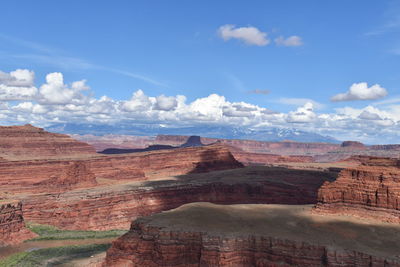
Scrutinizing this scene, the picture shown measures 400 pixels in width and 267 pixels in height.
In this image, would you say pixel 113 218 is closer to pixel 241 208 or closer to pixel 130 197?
pixel 130 197

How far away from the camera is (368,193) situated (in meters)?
41.2

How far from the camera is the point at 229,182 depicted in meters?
90.2

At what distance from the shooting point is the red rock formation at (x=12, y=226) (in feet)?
185

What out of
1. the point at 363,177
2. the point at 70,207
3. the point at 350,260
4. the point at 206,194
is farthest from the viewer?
the point at 206,194

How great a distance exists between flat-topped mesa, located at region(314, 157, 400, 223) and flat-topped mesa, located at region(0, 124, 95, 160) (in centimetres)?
9909

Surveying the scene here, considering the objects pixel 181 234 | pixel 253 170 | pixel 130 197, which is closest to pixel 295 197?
pixel 253 170

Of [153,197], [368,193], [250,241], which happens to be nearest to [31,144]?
[153,197]

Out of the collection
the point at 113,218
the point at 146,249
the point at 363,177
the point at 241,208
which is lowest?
the point at 113,218

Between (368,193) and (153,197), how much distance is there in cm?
4951

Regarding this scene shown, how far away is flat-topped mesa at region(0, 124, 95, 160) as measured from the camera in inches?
4690

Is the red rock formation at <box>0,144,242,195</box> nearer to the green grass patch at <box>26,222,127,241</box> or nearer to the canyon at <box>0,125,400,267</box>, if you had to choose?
the canyon at <box>0,125,400,267</box>

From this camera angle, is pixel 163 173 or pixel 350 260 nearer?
pixel 350 260

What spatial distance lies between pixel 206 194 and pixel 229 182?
309 inches

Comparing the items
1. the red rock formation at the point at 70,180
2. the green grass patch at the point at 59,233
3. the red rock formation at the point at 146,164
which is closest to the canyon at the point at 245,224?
the green grass patch at the point at 59,233
